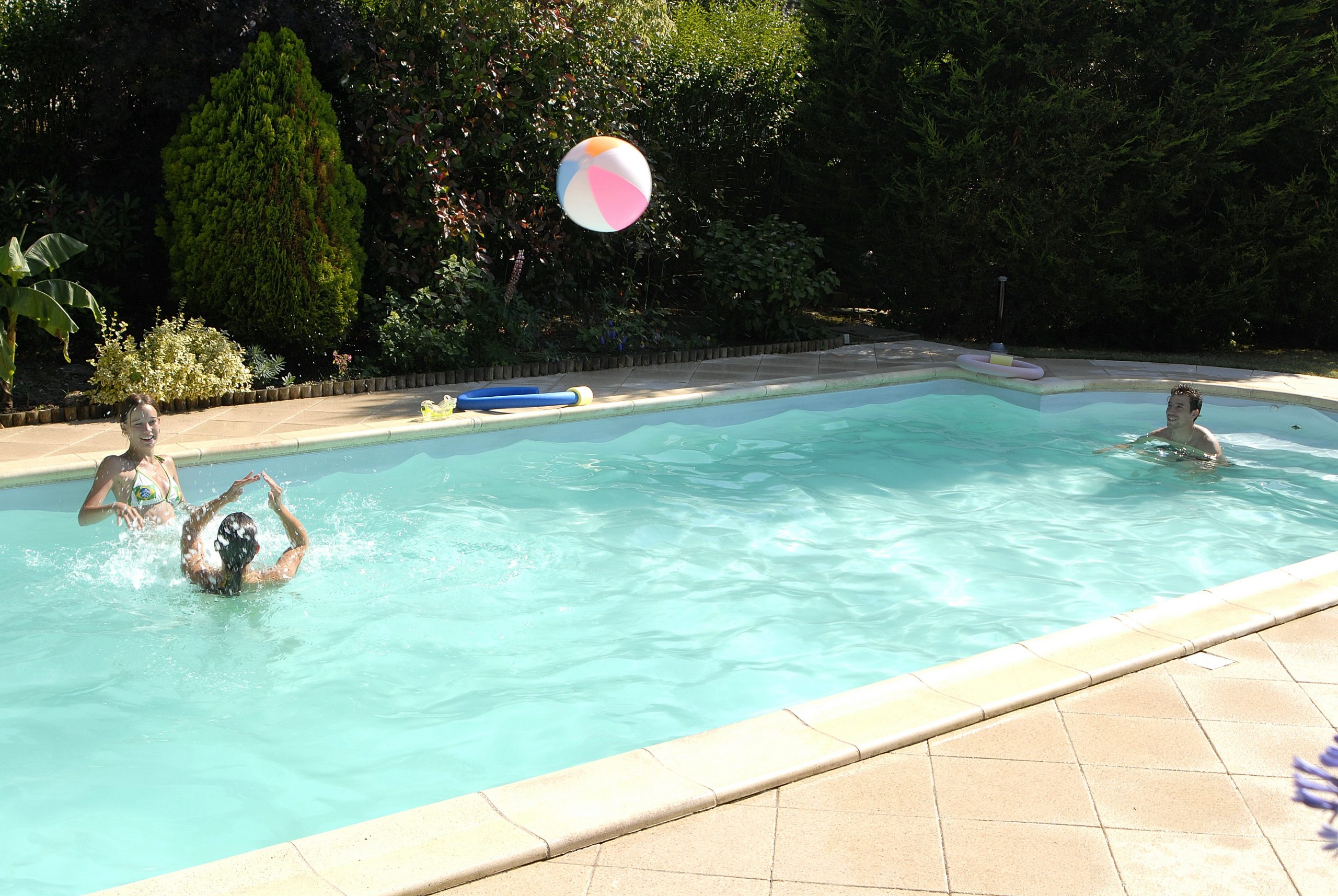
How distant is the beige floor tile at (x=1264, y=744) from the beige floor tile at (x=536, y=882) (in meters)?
2.22

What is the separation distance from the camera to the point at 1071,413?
10.5 metres

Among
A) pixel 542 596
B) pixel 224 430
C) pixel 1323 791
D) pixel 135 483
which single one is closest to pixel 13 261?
pixel 224 430

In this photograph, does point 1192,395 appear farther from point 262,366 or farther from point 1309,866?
point 262,366

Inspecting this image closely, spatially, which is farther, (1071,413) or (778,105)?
(778,105)

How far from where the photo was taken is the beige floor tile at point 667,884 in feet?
9.43

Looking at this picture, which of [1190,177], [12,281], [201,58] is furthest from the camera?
[1190,177]

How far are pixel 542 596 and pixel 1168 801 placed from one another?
3942 mm

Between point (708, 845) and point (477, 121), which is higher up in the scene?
point (477, 121)

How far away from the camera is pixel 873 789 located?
3.40 m

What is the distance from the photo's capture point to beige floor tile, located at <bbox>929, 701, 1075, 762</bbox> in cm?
361

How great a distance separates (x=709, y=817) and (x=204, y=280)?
8275 millimetres

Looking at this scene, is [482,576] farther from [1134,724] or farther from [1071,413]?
[1071,413]

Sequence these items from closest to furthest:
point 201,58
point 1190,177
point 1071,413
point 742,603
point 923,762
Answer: point 923,762, point 742,603, point 201,58, point 1071,413, point 1190,177

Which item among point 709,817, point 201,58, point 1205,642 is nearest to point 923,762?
point 709,817
